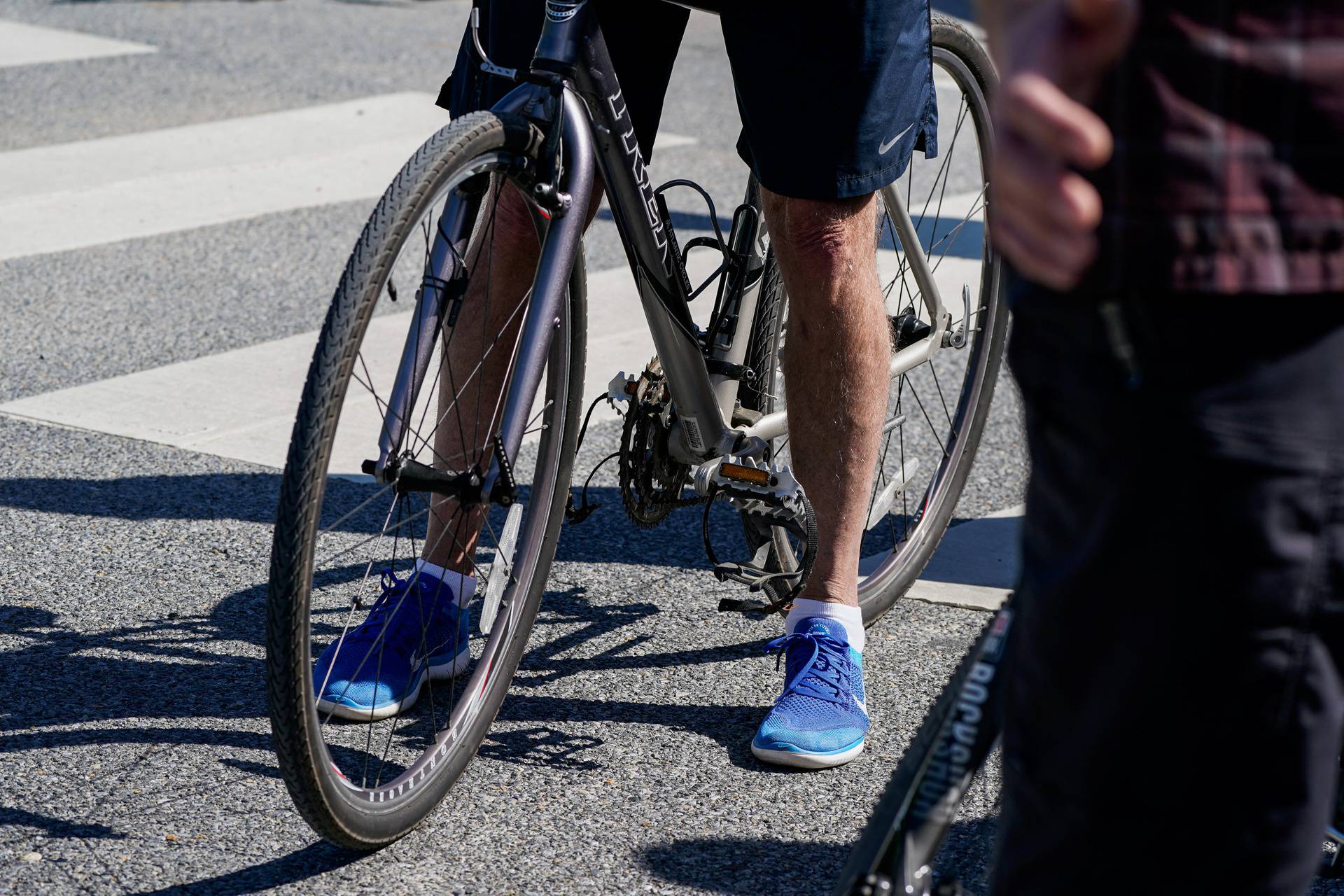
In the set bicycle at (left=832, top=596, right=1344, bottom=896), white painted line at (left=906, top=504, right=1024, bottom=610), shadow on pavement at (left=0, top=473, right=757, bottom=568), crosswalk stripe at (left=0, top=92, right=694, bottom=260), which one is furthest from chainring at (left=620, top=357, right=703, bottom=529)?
crosswalk stripe at (left=0, top=92, right=694, bottom=260)

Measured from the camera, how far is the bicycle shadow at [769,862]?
2.17 meters

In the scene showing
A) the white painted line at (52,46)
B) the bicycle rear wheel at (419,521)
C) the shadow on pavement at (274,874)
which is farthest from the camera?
the white painted line at (52,46)

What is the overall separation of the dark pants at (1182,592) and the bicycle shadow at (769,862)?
101cm

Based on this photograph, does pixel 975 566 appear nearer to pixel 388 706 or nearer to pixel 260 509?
pixel 388 706

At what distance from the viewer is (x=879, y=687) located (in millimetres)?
2781

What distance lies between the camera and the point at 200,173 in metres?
5.98

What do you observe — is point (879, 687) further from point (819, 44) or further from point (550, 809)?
point (819, 44)

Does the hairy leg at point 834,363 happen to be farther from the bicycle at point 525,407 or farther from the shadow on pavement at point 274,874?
the shadow on pavement at point 274,874

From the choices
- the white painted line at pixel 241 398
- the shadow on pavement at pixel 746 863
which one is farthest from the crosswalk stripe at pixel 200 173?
the shadow on pavement at pixel 746 863

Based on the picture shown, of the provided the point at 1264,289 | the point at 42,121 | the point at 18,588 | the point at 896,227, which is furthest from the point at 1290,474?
the point at 42,121

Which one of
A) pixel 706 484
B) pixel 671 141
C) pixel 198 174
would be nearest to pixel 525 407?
pixel 706 484

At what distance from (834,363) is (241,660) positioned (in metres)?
1.07

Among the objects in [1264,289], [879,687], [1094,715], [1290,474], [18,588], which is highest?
[1264,289]

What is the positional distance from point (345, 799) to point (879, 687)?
1.05 m
